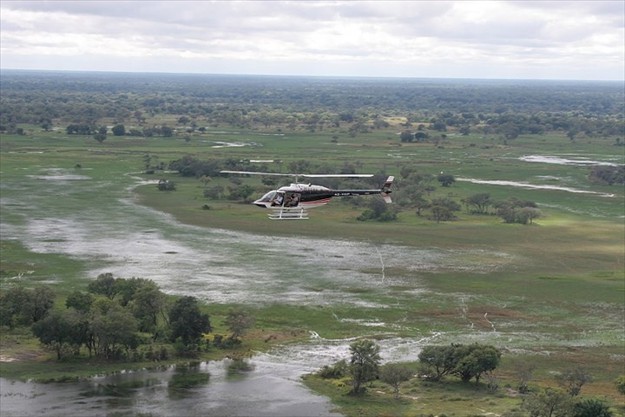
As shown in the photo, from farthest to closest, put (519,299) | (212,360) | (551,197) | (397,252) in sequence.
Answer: (551,197), (397,252), (519,299), (212,360)

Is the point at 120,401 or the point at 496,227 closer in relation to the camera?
the point at 120,401

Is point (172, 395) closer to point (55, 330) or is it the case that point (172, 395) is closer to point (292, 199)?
point (55, 330)

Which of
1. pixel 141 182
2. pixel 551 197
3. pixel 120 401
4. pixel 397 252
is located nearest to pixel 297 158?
pixel 141 182

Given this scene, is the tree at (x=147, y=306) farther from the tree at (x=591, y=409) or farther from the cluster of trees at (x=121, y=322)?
the tree at (x=591, y=409)

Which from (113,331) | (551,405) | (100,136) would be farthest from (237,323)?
→ (100,136)

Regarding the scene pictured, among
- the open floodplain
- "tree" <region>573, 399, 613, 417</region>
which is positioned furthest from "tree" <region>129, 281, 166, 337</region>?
"tree" <region>573, 399, 613, 417</region>

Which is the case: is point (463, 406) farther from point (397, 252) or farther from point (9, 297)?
point (397, 252)
